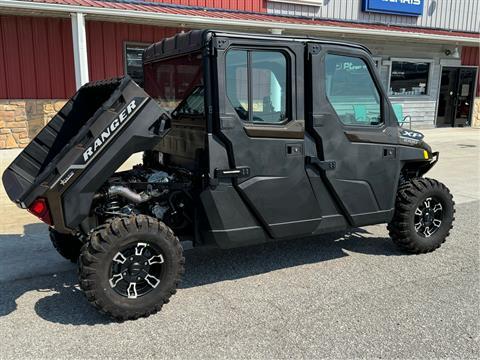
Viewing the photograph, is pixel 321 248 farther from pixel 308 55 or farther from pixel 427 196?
pixel 308 55

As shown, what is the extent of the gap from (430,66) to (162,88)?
15047mm

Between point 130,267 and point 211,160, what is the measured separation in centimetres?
102

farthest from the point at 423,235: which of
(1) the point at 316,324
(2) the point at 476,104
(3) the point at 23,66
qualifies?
(2) the point at 476,104

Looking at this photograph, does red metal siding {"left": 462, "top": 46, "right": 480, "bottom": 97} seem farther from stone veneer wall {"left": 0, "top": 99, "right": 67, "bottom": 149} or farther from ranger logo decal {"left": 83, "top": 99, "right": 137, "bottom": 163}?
ranger logo decal {"left": 83, "top": 99, "right": 137, "bottom": 163}

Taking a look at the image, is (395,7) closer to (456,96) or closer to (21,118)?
(456,96)

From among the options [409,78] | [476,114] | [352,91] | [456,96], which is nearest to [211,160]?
[352,91]

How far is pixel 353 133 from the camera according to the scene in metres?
4.26

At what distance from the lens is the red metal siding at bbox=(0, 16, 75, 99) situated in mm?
10469

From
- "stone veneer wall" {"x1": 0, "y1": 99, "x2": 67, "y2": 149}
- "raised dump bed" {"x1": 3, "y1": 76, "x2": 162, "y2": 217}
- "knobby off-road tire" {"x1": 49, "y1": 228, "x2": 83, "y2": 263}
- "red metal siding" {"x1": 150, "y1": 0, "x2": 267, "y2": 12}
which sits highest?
"red metal siding" {"x1": 150, "y1": 0, "x2": 267, "y2": 12}

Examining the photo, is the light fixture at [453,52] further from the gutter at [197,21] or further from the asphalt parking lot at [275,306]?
the asphalt parking lot at [275,306]

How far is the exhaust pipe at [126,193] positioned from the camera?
12.1 ft

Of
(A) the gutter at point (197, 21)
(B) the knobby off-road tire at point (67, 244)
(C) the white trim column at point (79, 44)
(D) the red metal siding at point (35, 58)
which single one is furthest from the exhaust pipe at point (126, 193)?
(D) the red metal siding at point (35, 58)

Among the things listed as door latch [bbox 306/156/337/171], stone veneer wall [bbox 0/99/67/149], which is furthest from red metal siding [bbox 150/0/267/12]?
door latch [bbox 306/156/337/171]

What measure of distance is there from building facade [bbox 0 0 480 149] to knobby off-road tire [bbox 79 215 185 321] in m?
3.96
